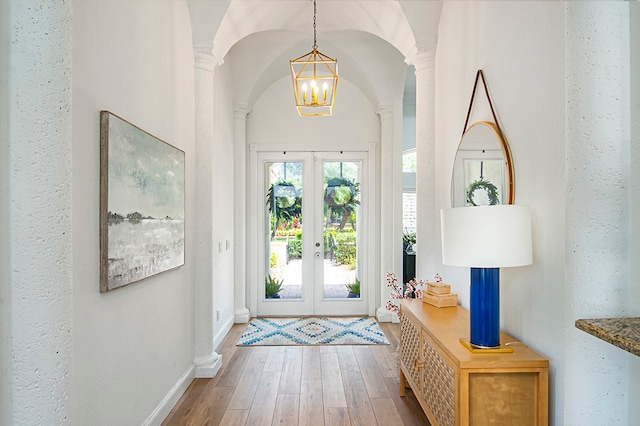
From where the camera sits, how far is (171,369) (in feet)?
9.06

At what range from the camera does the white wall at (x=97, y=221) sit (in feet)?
5.54

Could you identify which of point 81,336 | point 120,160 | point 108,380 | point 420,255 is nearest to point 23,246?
point 81,336

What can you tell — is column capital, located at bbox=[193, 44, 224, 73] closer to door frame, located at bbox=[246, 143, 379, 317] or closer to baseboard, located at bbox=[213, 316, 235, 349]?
door frame, located at bbox=[246, 143, 379, 317]

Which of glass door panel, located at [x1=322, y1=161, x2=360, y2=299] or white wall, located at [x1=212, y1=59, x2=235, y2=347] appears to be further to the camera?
glass door panel, located at [x1=322, y1=161, x2=360, y2=299]

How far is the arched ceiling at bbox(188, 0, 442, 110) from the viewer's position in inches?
126

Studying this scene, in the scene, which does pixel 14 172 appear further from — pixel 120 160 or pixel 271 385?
pixel 271 385

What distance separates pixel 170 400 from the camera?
2.70 meters

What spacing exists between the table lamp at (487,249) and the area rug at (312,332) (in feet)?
8.21

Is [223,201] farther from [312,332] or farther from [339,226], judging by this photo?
[312,332]

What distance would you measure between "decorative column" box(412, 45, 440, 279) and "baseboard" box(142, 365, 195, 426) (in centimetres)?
208

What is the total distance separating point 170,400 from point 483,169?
102 inches

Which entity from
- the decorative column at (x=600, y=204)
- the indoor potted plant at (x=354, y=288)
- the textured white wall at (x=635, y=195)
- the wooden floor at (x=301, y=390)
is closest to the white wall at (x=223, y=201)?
the wooden floor at (x=301, y=390)

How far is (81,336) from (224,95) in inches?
132

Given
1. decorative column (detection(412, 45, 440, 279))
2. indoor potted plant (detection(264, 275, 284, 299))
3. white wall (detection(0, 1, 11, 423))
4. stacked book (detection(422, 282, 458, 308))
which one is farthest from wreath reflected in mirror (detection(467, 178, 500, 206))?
indoor potted plant (detection(264, 275, 284, 299))
